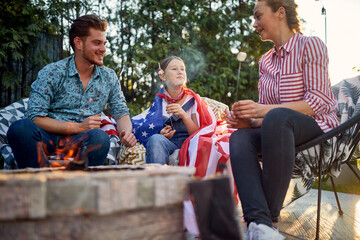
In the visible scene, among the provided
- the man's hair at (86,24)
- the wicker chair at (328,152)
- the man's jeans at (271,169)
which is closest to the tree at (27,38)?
the man's hair at (86,24)

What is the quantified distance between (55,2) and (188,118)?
2827 mm

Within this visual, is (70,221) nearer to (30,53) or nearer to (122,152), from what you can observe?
(122,152)

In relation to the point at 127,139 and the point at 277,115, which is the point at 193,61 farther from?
the point at 277,115

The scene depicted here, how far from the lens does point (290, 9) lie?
72.8 inches

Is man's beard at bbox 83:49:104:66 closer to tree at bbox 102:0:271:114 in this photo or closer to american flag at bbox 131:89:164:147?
american flag at bbox 131:89:164:147

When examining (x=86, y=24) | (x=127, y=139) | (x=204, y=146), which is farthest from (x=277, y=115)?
(x=86, y=24)

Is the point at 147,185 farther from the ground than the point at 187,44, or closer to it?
closer to it

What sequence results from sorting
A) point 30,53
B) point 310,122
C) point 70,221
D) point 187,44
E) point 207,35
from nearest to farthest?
point 70,221 → point 310,122 → point 30,53 → point 187,44 → point 207,35

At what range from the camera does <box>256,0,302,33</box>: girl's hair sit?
6.03 feet

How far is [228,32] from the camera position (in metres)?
5.60

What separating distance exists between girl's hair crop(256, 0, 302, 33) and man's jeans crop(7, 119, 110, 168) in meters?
1.33

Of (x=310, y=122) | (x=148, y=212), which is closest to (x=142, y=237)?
(x=148, y=212)

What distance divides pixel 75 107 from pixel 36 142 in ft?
1.56

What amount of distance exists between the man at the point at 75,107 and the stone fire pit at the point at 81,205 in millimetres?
1065
